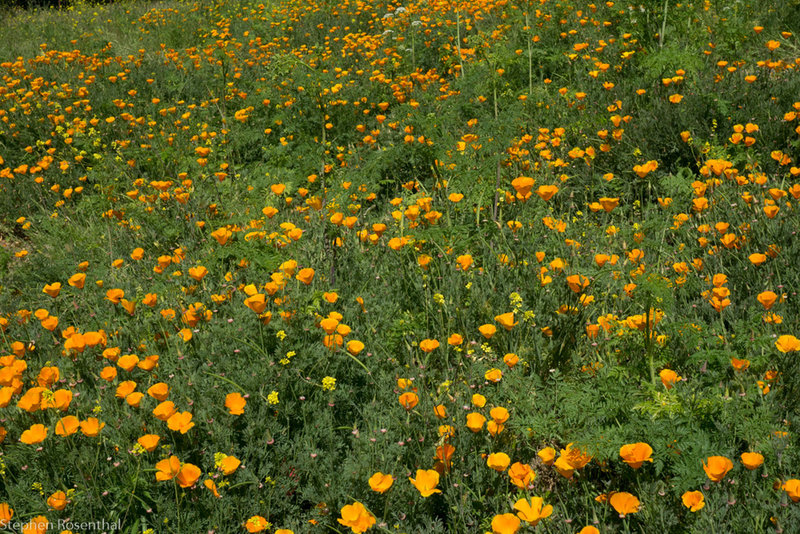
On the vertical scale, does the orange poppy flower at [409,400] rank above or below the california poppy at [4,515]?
below

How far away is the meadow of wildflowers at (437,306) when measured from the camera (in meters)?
1.98

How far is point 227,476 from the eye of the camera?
209 cm

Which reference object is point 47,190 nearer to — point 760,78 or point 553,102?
point 553,102

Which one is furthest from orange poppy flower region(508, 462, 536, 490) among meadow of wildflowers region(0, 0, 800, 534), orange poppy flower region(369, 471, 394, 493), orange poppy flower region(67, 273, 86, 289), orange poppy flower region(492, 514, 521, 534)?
orange poppy flower region(67, 273, 86, 289)

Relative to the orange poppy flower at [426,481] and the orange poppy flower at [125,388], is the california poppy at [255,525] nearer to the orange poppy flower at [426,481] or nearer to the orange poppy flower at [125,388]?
the orange poppy flower at [426,481]

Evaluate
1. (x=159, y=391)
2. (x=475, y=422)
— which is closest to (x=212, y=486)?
(x=159, y=391)

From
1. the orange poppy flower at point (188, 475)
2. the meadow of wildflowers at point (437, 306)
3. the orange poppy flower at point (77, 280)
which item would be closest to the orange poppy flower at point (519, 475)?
the meadow of wildflowers at point (437, 306)

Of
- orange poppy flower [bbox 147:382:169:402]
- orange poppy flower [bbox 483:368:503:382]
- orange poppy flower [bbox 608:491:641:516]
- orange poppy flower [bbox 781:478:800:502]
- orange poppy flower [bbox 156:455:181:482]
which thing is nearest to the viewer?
orange poppy flower [bbox 781:478:800:502]

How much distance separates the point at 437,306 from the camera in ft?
9.51

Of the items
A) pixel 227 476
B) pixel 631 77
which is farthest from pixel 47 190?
pixel 631 77

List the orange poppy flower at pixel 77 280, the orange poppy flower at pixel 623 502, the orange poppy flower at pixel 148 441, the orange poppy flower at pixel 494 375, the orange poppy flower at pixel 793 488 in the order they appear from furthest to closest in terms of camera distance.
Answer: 1. the orange poppy flower at pixel 77 280
2. the orange poppy flower at pixel 494 375
3. the orange poppy flower at pixel 148 441
4. the orange poppy flower at pixel 623 502
5. the orange poppy flower at pixel 793 488

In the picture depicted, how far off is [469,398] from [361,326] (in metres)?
0.70

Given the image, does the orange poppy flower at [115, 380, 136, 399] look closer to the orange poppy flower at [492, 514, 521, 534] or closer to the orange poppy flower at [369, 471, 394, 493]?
the orange poppy flower at [369, 471, 394, 493]

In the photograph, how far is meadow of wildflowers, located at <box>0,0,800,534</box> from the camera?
6.50 feet
